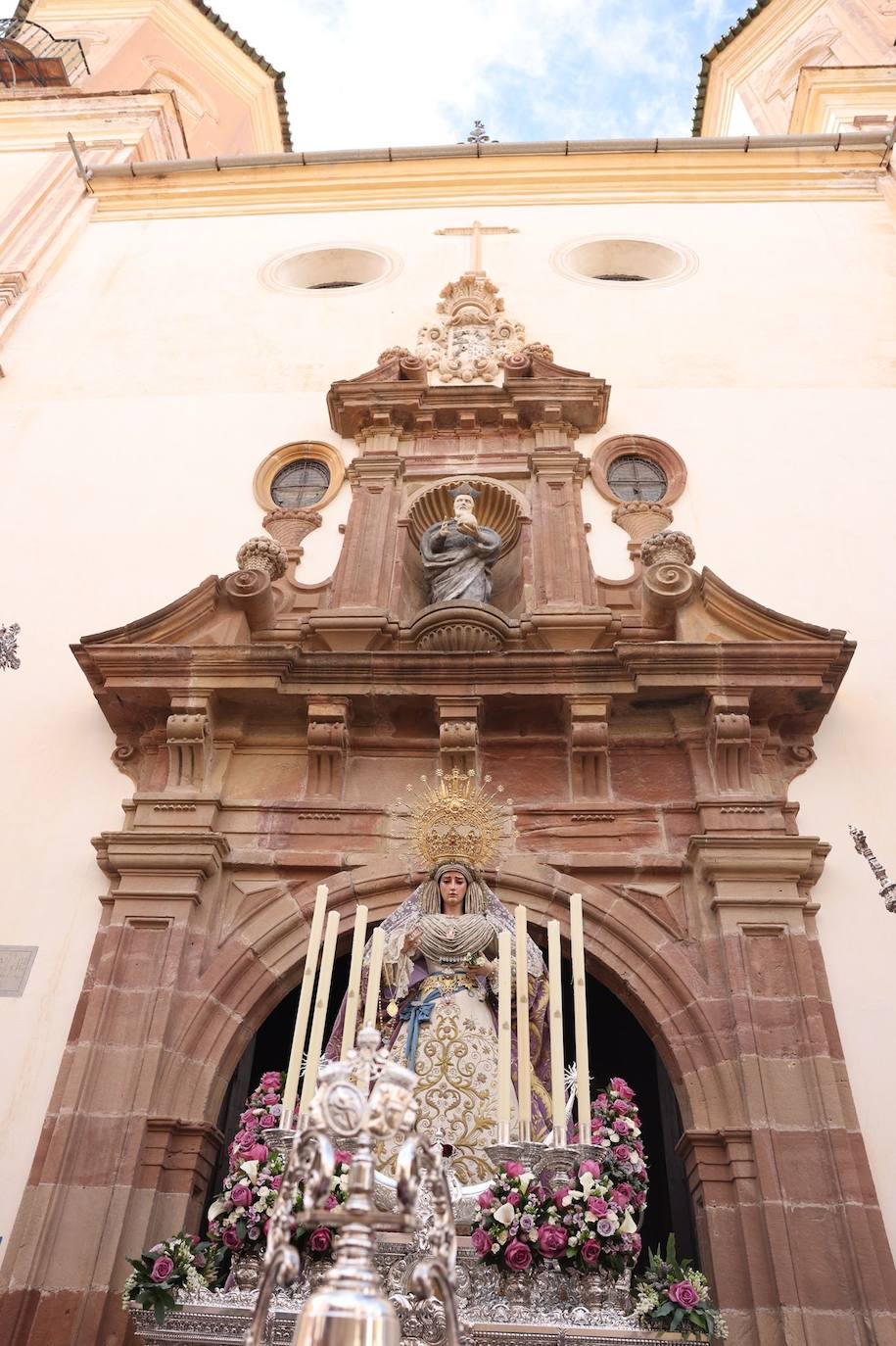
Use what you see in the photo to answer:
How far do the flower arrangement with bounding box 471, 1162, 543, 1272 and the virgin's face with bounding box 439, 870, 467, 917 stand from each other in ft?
4.50

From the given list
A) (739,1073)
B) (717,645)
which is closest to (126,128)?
(717,645)

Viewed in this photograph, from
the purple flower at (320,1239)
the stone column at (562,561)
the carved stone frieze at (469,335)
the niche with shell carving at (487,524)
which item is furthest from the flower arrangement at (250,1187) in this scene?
the carved stone frieze at (469,335)

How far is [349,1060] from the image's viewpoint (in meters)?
2.68

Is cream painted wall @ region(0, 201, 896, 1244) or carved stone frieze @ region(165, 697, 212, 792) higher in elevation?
cream painted wall @ region(0, 201, 896, 1244)

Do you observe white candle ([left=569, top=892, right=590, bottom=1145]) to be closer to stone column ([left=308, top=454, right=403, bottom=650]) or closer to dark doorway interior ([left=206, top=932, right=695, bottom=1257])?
dark doorway interior ([left=206, top=932, right=695, bottom=1257])

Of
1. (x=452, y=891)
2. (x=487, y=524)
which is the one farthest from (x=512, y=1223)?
(x=487, y=524)

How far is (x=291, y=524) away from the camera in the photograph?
8258 mm

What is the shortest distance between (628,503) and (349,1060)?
20.0 ft

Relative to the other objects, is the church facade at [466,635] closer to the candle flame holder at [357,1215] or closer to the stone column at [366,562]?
the stone column at [366,562]

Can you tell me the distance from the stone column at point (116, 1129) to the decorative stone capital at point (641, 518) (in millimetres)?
3756

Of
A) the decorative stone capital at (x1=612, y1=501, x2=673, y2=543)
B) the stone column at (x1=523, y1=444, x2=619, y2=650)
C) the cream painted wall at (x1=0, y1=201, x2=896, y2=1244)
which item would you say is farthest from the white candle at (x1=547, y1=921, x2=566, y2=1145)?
the decorative stone capital at (x1=612, y1=501, x2=673, y2=543)

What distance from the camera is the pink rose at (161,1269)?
428 centimetres

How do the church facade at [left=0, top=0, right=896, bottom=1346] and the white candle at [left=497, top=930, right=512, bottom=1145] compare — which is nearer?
the white candle at [left=497, top=930, right=512, bottom=1145]

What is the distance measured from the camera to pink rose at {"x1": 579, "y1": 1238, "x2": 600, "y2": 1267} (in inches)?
164
